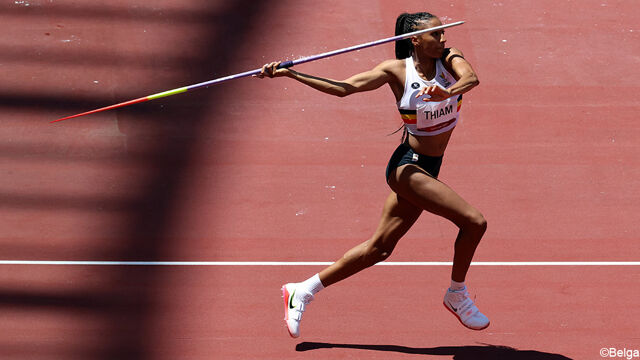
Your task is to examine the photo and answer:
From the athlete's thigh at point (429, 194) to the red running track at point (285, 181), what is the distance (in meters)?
1.23

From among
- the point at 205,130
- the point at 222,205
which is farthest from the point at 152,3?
the point at 222,205

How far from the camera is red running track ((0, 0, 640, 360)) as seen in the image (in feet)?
26.5

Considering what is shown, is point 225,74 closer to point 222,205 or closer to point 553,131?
point 222,205

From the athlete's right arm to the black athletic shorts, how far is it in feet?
1.86

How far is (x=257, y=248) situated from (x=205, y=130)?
2.15 m

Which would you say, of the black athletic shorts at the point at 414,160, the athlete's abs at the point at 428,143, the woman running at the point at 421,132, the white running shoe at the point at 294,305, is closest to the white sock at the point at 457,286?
the woman running at the point at 421,132

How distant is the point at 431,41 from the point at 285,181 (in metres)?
3.20

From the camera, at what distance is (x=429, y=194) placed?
727cm

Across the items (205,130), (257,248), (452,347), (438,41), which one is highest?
(438,41)

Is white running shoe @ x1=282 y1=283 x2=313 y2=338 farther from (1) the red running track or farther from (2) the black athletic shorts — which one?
(2) the black athletic shorts

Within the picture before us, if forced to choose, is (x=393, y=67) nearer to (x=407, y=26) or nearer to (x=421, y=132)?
(x=407, y=26)

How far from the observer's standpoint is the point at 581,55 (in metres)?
12.0

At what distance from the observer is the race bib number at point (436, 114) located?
728 cm

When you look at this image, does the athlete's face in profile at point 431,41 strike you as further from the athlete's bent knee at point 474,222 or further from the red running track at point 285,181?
the red running track at point 285,181
